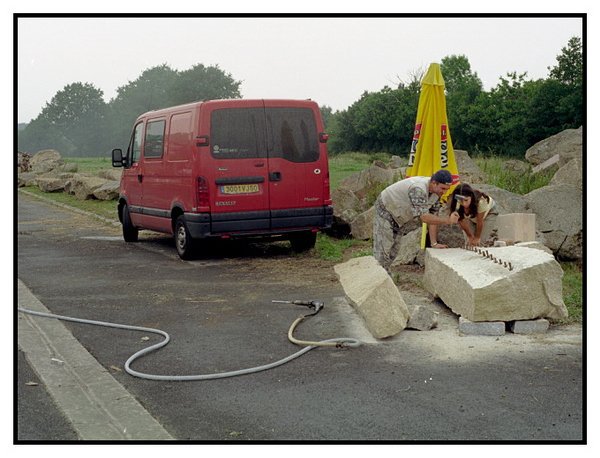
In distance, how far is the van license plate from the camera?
10641 millimetres

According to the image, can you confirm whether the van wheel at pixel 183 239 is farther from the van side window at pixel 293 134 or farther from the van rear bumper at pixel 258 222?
the van side window at pixel 293 134

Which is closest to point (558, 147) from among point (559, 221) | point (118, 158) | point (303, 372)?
point (559, 221)

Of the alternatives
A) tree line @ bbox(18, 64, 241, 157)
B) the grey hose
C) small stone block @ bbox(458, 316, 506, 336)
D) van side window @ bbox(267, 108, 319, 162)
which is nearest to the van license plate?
van side window @ bbox(267, 108, 319, 162)

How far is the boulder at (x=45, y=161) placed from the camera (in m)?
41.3

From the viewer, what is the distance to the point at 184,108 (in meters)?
11.0

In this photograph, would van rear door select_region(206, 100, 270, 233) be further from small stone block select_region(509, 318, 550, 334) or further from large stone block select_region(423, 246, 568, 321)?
small stone block select_region(509, 318, 550, 334)

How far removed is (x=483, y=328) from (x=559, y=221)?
531 centimetres

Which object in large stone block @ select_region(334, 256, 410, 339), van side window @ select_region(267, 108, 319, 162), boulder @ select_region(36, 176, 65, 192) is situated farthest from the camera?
boulder @ select_region(36, 176, 65, 192)

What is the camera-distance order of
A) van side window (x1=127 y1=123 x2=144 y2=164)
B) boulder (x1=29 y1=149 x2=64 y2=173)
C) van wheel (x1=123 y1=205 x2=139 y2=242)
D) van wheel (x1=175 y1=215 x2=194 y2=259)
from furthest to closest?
1. boulder (x1=29 y1=149 x2=64 y2=173)
2. van wheel (x1=123 y1=205 x2=139 y2=242)
3. van side window (x1=127 y1=123 x2=144 y2=164)
4. van wheel (x1=175 y1=215 x2=194 y2=259)

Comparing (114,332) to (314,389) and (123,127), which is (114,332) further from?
(123,127)

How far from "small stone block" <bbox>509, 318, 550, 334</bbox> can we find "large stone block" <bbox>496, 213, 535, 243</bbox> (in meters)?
2.39

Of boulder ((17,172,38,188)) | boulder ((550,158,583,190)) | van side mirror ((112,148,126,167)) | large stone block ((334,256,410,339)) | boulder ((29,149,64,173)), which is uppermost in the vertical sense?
boulder ((29,149,64,173))

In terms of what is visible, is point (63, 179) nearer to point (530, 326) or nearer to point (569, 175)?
point (569, 175)
